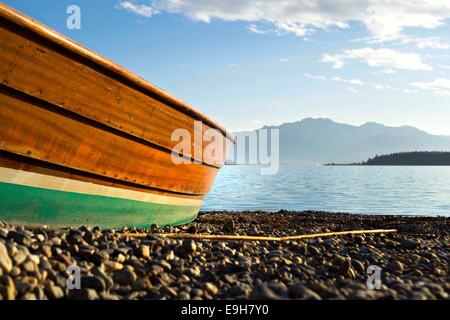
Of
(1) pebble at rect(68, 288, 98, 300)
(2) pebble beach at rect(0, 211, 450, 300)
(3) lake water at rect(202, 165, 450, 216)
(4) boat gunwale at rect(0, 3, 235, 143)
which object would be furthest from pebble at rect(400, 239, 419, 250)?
(3) lake water at rect(202, 165, 450, 216)

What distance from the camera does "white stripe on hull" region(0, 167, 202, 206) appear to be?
5012 mm

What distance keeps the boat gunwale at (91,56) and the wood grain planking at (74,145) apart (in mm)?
719

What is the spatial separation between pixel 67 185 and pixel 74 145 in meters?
0.55

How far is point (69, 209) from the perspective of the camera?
5.75 meters

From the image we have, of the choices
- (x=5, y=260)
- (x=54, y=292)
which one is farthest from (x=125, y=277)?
Result: (x=5, y=260)

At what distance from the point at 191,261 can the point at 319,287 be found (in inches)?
53.9

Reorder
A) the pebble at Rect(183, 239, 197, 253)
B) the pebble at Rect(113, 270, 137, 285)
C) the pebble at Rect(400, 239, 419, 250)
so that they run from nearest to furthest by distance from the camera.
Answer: the pebble at Rect(113, 270, 137, 285) < the pebble at Rect(183, 239, 197, 253) < the pebble at Rect(400, 239, 419, 250)

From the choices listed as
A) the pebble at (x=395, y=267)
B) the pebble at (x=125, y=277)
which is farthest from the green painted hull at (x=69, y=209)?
the pebble at (x=395, y=267)

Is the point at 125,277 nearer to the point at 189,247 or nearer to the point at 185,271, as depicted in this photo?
the point at 185,271

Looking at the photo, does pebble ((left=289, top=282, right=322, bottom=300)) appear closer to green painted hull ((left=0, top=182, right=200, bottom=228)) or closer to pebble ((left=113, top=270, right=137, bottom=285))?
pebble ((left=113, top=270, right=137, bottom=285))

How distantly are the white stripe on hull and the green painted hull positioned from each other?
0.17 feet

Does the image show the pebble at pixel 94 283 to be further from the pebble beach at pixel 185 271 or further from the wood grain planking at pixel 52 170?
the wood grain planking at pixel 52 170

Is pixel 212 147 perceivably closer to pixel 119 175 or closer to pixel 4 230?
pixel 119 175
